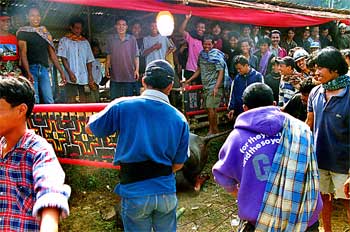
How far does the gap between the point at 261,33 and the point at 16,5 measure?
21.2ft

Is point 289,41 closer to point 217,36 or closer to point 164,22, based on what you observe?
point 217,36

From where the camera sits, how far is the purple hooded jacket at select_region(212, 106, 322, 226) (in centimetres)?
236

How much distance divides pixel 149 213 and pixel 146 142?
0.58 meters

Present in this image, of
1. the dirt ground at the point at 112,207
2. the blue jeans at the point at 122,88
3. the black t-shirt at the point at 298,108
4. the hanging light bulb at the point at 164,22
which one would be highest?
the hanging light bulb at the point at 164,22

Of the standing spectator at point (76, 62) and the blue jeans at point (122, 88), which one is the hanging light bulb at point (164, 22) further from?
the standing spectator at point (76, 62)

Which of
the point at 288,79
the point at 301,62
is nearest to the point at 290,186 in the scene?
the point at 288,79

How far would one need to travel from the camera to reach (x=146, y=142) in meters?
2.85

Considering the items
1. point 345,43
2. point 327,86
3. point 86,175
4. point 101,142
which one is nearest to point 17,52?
point 86,175

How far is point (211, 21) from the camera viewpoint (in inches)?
380

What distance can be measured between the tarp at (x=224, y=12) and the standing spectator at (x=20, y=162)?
4450 mm

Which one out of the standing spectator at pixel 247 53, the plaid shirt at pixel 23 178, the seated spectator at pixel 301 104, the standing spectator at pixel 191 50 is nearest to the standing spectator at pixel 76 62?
the standing spectator at pixel 191 50

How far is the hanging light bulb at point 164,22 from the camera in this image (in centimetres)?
735

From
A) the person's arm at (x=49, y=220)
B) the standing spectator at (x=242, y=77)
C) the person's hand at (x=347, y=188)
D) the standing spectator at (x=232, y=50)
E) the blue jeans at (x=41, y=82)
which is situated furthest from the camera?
the standing spectator at (x=232, y=50)

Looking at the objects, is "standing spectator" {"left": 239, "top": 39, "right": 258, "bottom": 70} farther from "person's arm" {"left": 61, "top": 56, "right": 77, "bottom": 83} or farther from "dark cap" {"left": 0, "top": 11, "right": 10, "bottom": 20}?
"dark cap" {"left": 0, "top": 11, "right": 10, "bottom": 20}
